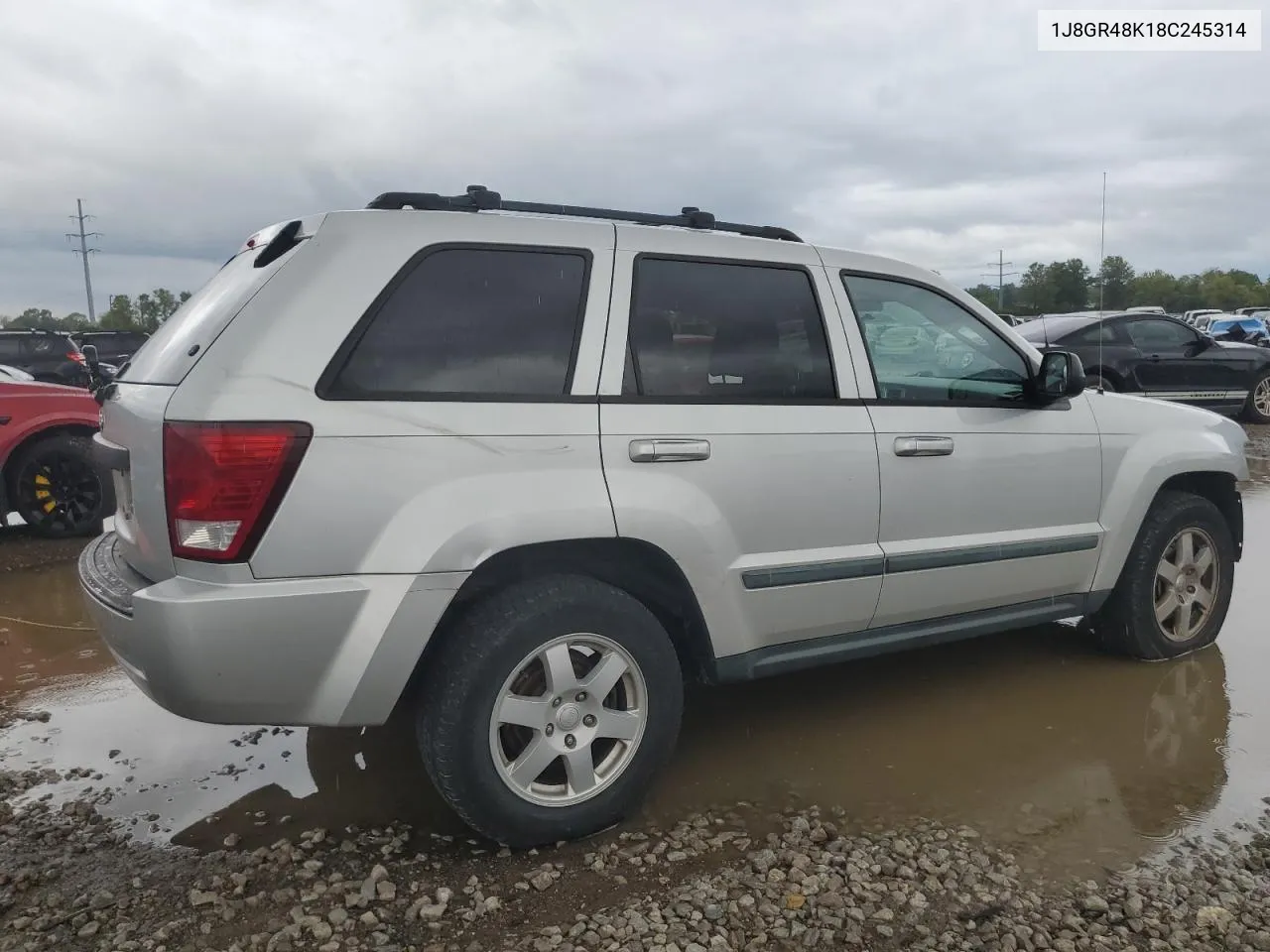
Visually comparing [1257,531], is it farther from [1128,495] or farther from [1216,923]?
[1216,923]

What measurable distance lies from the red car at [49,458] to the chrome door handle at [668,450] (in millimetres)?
5433

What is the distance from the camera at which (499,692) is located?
8.84 feet

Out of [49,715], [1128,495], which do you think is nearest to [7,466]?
[49,715]

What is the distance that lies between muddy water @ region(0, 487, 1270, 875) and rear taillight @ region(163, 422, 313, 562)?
3.58ft

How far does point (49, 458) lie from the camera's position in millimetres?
7023

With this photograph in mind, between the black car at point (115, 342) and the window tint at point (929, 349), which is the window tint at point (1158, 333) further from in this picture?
the black car at point (115, 342)

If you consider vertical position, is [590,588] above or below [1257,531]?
above

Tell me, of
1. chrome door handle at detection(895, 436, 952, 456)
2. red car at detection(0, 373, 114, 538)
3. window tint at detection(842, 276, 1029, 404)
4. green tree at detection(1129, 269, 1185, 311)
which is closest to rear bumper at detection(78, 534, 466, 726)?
chrome door handle at detection(895, 436, 952, 456)

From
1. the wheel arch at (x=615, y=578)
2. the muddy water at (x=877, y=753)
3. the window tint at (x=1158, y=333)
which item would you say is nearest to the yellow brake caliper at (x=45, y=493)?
the muddy water at (x=877, y=753)

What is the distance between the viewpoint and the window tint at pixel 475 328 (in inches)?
104

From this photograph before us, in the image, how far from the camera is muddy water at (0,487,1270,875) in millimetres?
3068

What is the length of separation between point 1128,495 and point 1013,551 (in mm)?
727

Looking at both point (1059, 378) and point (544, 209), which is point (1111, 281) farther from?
point (544, 209)

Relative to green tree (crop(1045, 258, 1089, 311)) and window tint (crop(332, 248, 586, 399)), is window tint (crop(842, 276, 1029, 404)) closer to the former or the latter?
window tint (crop(332, 248, 586, 399))
